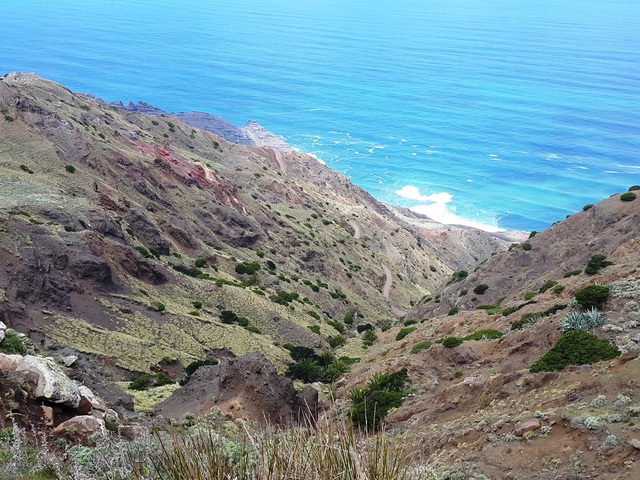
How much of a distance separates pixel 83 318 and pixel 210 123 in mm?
159034

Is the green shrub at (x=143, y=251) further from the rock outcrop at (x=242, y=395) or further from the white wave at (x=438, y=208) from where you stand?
the white wave at (x=438, y=208)

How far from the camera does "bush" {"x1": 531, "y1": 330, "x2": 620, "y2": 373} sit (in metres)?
19.3

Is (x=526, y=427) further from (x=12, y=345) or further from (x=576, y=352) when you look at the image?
(x=12, y=345)

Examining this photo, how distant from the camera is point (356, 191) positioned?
13475 cm

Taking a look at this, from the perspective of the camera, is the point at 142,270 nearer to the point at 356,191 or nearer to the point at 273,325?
the point at 273,325

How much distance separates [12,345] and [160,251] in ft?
101

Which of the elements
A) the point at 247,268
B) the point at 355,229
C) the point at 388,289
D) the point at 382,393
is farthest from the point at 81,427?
the point at 355,229

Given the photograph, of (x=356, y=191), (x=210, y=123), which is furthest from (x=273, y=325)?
(x=210, y=123)

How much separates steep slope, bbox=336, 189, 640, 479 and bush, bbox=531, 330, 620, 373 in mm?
594

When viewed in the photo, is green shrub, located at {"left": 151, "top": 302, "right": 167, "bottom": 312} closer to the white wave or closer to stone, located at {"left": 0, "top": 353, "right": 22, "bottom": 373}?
stone, located at {"left": 0, "top": 353, "right": 22, "bottom": 373}

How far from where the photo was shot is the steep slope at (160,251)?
3275cm

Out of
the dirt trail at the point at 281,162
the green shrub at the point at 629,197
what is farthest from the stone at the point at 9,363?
the dirt trail at the point at 281,162

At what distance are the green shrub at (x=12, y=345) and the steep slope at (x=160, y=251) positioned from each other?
366cm

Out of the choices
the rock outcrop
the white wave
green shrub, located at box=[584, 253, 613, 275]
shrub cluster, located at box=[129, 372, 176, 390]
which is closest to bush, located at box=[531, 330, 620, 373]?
the rock outcrop
